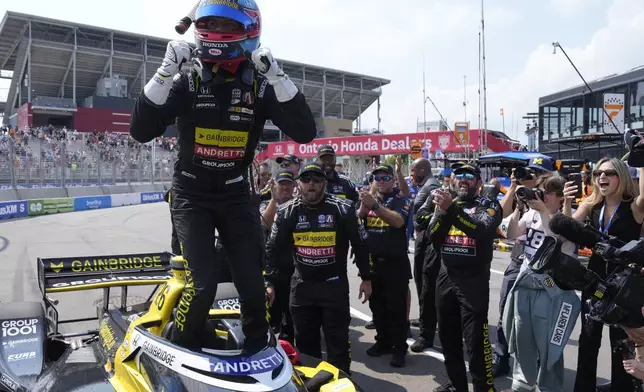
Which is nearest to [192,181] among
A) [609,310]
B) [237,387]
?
[237,387]

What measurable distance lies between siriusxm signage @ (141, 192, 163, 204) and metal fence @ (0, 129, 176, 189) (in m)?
0.69

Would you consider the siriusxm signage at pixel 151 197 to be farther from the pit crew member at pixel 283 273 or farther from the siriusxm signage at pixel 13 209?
the pit crew member at pixel 283 273

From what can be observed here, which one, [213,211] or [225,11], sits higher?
[225,11]

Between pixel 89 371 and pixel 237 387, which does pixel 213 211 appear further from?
pixel 89 371

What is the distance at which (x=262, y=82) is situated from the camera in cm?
293

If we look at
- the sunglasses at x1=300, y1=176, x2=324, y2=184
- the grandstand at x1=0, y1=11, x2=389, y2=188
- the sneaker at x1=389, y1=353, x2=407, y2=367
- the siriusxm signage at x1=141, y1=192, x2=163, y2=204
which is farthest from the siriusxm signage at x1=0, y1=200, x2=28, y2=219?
the sunglasses at x1=300, y1=176, x2=324, y2=184

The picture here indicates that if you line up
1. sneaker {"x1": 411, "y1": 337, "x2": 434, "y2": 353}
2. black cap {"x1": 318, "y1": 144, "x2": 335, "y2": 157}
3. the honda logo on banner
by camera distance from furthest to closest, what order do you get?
1. the honda logo on banner
2. black cap {"x1": 318, "y1": 144, "x2": 335, "y2": 157}
3. sneaker {"x1": 411, "y1": 337, "x2": 434, "y2": 353}

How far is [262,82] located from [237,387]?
164 cm

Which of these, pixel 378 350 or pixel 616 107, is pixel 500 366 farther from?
pixel 616 107

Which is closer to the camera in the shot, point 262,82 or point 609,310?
point 609,310

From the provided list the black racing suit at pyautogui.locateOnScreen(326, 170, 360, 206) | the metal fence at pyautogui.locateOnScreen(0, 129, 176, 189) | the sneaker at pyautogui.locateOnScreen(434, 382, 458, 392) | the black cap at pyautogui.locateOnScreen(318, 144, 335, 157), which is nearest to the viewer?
the sneaker at pyautogui.locateOnScreen(434, 382, 458, 392)

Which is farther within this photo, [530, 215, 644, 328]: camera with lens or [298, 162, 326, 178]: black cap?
[298, 162, 326, 178]: black cap

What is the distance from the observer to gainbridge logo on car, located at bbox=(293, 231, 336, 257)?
156 inches

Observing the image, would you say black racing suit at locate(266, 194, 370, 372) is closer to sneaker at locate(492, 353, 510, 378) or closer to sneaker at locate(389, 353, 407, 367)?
sneaker at locate(389, 353, 407, 367)
